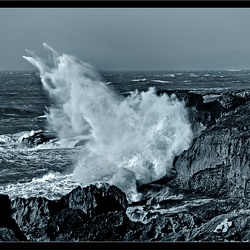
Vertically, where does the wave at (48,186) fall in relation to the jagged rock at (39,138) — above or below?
below

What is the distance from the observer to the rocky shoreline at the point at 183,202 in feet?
10.8

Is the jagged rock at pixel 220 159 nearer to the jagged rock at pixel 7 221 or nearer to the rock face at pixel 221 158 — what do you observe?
the rock face at pixel 221 158

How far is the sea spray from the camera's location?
3373 mm

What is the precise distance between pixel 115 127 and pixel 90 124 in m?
0.19

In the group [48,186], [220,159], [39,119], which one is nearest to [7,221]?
[48,186]

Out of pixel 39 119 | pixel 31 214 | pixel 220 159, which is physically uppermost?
pixel 39 119

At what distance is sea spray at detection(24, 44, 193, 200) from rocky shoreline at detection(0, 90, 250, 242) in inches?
3.3

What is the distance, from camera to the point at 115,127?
3.42 meters

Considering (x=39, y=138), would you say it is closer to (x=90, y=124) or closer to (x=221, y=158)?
A: (x=90, y=124)

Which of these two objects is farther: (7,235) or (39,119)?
(39,119)

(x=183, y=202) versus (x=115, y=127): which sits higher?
(x=115, y=127)

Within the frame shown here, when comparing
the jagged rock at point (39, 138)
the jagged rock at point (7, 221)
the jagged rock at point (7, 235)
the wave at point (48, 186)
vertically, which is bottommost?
the jagged rock at point (7, 235)

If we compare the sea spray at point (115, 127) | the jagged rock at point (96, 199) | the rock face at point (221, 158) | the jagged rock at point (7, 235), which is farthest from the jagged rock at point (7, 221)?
the rock face at point (221, 158)

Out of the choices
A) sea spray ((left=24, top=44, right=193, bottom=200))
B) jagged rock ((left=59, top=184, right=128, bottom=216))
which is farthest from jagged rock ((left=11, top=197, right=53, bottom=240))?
sea spray ((left=24, top=44, right=193, bottom=200))
